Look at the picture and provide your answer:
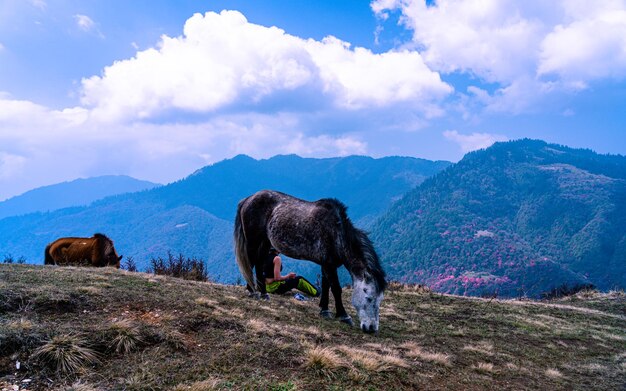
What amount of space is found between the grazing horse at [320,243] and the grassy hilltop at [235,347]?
672 mm

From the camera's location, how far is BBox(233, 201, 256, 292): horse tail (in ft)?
33.4

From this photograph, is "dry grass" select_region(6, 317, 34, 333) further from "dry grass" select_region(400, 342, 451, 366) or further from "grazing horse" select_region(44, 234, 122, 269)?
"grazing horse" select_region(44, 234, 122, 269)

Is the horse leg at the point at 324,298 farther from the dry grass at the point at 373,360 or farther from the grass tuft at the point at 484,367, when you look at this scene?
the grass tuft at the point at 484,367

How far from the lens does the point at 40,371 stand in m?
4.21

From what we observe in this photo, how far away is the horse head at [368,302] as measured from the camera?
7898 mm

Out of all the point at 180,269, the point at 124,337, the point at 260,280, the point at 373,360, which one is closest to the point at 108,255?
the point at 180,269

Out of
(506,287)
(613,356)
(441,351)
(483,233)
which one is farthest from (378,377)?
(483,233)

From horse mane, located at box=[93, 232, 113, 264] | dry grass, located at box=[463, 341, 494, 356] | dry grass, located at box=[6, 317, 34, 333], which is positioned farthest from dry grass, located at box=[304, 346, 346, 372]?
horse mane, located at box=[93, 232, 113, 264]

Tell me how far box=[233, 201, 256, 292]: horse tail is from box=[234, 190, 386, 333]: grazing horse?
3 centimetres

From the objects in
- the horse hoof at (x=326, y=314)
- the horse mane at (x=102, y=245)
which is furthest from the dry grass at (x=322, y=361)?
the horse mane at (x=102, y=245)

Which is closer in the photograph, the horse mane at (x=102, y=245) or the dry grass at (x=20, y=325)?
the dry grass at (x=20, y=325)

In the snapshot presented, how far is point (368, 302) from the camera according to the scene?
26.0ft

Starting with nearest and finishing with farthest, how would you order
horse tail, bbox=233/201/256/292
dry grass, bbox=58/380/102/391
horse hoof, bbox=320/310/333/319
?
dry grass, bbox=58/380/102/391 < horse hoof, bbox=320/310/333/319 < horse tail, bbox=233/201/256/292

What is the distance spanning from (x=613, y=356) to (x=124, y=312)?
10.7 metres
